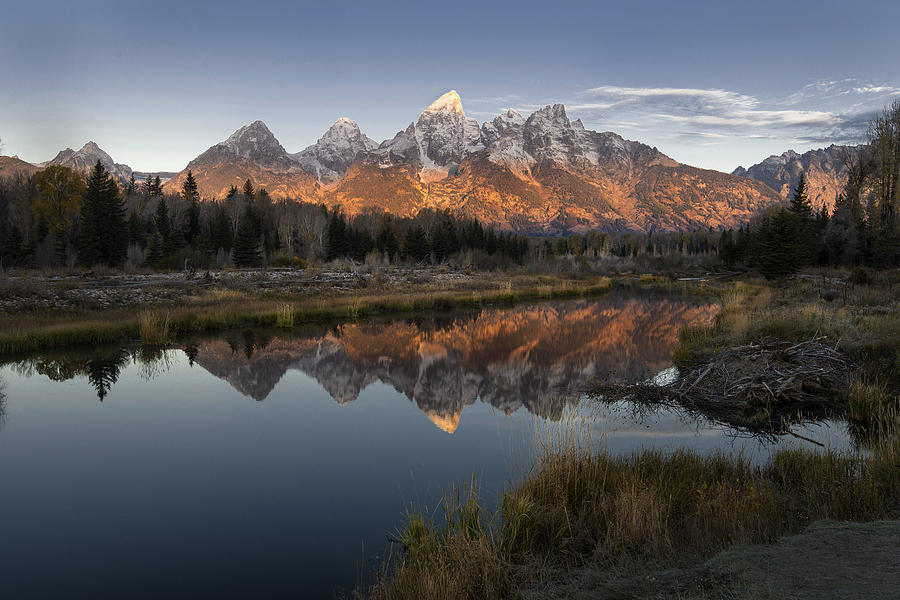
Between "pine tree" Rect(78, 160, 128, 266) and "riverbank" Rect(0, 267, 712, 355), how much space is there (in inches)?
505

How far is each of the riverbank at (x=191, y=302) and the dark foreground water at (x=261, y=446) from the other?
4.92 feet

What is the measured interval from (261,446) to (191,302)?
19.1 meters

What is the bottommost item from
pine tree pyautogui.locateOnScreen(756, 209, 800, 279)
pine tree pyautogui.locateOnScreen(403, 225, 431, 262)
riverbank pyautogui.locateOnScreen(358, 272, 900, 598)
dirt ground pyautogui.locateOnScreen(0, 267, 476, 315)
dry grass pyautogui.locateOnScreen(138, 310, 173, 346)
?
riverbank pyautogui.locateOnScreen(358, 272, 900, 598)

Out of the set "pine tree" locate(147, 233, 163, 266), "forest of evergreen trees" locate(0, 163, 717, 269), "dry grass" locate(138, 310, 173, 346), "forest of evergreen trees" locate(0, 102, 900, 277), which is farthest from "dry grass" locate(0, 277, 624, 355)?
"pine tree" locate(147, 233, 163, 266)

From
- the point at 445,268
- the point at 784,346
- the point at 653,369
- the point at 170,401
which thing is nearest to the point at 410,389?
the point at 170,401

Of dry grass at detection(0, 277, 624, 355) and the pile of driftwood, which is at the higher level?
dry grass at detection(0, 277, 624, 355)

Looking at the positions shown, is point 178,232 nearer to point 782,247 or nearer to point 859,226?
point 782,247

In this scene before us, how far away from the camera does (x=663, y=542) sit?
5023 millimetres

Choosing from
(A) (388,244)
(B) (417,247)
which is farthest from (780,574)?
(A) (388,244)

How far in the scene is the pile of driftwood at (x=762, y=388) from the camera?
1130cm

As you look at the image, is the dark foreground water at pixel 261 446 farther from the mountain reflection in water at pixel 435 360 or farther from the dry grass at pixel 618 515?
the dry grass at pixel 618 515

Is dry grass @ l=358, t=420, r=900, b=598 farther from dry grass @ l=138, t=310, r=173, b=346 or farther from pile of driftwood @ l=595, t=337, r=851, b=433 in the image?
dry grass @ l=138, t=310, r=173, b=346

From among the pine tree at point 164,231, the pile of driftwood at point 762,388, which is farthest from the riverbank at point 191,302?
the pine tree at point 164,231

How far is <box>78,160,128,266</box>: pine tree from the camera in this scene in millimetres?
46219
